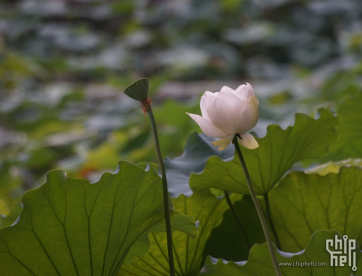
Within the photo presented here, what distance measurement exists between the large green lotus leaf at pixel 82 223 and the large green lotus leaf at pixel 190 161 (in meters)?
0.12

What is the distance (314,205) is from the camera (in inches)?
17.9

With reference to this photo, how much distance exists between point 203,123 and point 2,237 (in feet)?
0.62

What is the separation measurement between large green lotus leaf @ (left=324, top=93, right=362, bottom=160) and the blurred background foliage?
4.23 feet

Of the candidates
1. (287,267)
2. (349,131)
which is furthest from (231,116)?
(349,131)

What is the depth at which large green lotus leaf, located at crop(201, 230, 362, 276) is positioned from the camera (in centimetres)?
34

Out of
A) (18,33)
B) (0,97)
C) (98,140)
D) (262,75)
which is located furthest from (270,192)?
(18,33)

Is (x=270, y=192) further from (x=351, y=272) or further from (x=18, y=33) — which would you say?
(x=18, y=33)

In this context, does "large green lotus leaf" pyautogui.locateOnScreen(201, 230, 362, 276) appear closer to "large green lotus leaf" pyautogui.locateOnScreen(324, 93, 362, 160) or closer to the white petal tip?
the white petal tip

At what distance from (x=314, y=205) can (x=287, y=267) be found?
125mm

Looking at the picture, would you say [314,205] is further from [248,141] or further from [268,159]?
[248,141]

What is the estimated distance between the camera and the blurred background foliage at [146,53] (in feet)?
8.20

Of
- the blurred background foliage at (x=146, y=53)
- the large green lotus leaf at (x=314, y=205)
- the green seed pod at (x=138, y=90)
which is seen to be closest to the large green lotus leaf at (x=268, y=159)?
the large green lotus leaf at (x=314, y=205)

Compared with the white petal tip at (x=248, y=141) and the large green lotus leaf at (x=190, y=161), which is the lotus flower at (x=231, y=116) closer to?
the white petal tip at (x=248, y=141)

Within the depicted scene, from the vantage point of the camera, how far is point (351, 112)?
69 centimetres
